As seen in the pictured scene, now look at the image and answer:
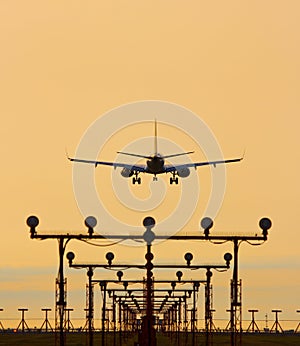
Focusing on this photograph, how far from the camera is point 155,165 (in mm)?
142625

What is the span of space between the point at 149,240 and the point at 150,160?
72.6 meters

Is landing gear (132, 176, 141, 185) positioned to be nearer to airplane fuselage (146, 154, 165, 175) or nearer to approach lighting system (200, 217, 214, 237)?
airplane fuselage (146, 154, 165, 175)

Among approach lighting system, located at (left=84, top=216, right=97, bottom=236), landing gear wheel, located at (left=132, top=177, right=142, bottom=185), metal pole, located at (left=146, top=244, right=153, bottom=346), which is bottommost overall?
metal pole, located at (left=146, top=244, right=153, bottom=346)

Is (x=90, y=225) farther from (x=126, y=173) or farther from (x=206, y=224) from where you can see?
(x=126, y=173)

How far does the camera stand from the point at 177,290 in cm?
12575

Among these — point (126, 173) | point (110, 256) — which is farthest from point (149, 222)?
point (126, 173)

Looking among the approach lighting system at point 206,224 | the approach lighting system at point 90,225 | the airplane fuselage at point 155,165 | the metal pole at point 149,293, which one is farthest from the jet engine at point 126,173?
the approach lighting system at point 90,225

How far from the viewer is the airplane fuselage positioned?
142125 mm

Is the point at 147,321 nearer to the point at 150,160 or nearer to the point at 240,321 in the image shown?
the point at 240,321

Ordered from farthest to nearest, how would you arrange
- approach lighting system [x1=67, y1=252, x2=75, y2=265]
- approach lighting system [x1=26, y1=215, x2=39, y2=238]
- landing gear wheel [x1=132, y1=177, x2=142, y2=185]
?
landing gear wheel [x1=132, y1=177, x2=142, y2=185] < approach lighting system [x1=67, y1=252, x2=75, y2=265] < approach lighting system [x1=26, y1=215, x2=39, y2=238]

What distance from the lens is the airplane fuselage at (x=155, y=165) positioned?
142 meters

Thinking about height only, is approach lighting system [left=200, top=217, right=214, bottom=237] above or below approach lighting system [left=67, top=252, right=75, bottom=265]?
below

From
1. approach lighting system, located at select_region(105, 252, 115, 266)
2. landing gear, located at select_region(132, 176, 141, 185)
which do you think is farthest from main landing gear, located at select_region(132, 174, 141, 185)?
approach lighting system, located at select_region(105, 252, 115, 266)

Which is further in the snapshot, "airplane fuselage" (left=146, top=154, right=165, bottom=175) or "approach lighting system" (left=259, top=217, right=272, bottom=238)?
"airplane fuselage" (left=146, top=154, right=165, bottom=175)
